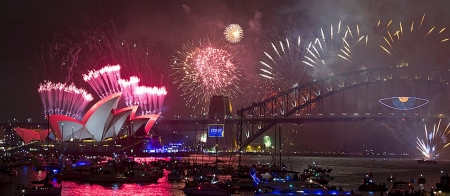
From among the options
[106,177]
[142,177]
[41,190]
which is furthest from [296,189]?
[106,177]

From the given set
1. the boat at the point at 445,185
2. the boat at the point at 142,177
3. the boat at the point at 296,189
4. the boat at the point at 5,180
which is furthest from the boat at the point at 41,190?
the boat at the point at 445,185

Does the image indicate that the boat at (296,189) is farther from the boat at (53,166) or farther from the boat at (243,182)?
the boat at (53,166)

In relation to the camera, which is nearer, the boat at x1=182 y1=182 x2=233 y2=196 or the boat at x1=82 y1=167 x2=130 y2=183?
the boat at x1=182 y1=182 x2=233 y2=196

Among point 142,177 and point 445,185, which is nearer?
point 445,185

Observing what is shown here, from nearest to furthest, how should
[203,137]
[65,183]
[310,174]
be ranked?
[65,183], [310,174], [203,137]

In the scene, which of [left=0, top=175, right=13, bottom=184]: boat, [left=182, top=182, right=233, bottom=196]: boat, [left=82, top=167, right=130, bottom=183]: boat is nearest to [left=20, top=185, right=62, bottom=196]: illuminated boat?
[left=182, top=182, right=233, bottom=196]: boat

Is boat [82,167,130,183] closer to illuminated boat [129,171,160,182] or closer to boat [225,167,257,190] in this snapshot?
illuminated boat [129,171,160,182]

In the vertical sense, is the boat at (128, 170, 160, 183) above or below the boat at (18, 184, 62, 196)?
above

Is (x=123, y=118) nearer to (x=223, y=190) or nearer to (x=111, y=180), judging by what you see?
(x=111, y=180)

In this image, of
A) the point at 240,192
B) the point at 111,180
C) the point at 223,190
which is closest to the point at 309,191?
the point at 223,190

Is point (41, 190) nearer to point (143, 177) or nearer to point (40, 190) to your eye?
point (40, 190)

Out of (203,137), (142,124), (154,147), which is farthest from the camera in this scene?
(203,137)
